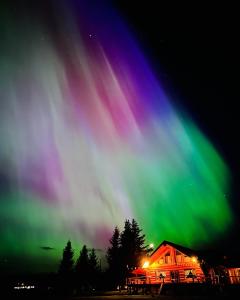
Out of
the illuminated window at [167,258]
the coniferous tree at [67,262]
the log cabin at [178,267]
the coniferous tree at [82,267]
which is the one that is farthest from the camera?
the coniferous tree at [67,262]

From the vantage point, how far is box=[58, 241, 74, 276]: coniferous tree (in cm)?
Answer: 8575

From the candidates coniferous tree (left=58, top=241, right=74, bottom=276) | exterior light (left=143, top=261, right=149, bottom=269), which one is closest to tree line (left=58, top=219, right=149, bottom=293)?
coniferous tree (left=58, top=241, right=74, bottom=276)

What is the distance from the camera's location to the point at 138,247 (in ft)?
243

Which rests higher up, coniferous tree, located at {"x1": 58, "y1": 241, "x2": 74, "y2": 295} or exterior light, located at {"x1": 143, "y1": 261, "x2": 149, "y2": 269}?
coniferous tree, located at {"x1": 58, "y1": 241, "x2": 74, "y2": 295}

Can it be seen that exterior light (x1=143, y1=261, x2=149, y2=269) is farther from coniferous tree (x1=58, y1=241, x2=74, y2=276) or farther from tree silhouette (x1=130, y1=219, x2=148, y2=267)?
coniferous tree (x1=58, y1=241, x2=74, y2=276)

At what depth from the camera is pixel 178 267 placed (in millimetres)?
42438

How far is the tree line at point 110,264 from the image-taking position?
223 ft

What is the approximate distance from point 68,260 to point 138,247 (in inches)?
1075

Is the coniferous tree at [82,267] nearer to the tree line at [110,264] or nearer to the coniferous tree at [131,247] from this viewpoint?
the tree line at [110,264]

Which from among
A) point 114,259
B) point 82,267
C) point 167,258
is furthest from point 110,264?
point 167,258

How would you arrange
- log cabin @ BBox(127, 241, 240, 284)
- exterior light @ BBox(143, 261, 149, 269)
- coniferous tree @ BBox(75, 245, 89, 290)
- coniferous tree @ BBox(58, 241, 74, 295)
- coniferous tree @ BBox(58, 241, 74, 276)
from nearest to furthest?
log cabin @ BBox(127, 241, 240, 284), exterior light @ BBox(143, 261, 149, 269), coniferous tree @ BBox(75, 245, 89, 290), coniferous tree @ BBox(58, 241, 74, 295), coniferous tree @ BBox(58, 241, 74, 276)

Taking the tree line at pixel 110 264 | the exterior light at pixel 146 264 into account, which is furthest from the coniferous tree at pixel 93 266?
the exterior light at pixel 146 264

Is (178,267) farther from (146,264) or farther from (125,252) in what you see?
(125,252)

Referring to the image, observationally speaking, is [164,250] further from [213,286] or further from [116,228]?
[116,228]
